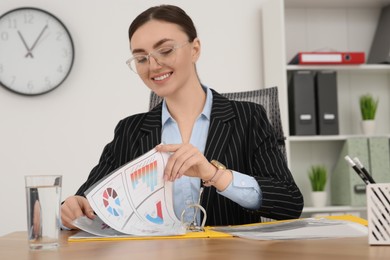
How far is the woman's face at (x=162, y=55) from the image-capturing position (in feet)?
5.46

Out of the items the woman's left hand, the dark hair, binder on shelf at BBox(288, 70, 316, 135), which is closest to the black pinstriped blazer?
the dark hair

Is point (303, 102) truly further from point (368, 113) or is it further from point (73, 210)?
point (73, 210)

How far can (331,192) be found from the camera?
3434 millimetres

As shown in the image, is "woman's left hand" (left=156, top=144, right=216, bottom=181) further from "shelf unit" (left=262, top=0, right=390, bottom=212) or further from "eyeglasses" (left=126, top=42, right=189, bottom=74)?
"shelf unit" (left=262, top=0, right=390, bottom=212)

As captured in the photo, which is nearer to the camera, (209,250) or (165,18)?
(209,250)

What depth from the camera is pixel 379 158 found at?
318 cm

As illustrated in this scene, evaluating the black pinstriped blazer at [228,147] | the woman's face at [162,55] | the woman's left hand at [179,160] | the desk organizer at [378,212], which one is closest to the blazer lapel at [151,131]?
the black pinstriped blazer at [228,147]

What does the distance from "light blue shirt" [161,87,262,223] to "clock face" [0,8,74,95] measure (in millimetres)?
1698

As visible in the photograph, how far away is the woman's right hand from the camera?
1.41m

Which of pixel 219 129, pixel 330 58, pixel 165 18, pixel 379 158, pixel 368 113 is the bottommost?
pixel 379 158

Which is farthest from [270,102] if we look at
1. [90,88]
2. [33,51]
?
[33,51]

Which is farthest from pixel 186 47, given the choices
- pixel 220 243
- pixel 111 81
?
pixel 111 81

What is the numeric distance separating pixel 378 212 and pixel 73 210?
0.76 metres

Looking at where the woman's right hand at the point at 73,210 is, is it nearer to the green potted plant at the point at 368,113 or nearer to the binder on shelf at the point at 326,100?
the binder on shelf at the point at 326,100
